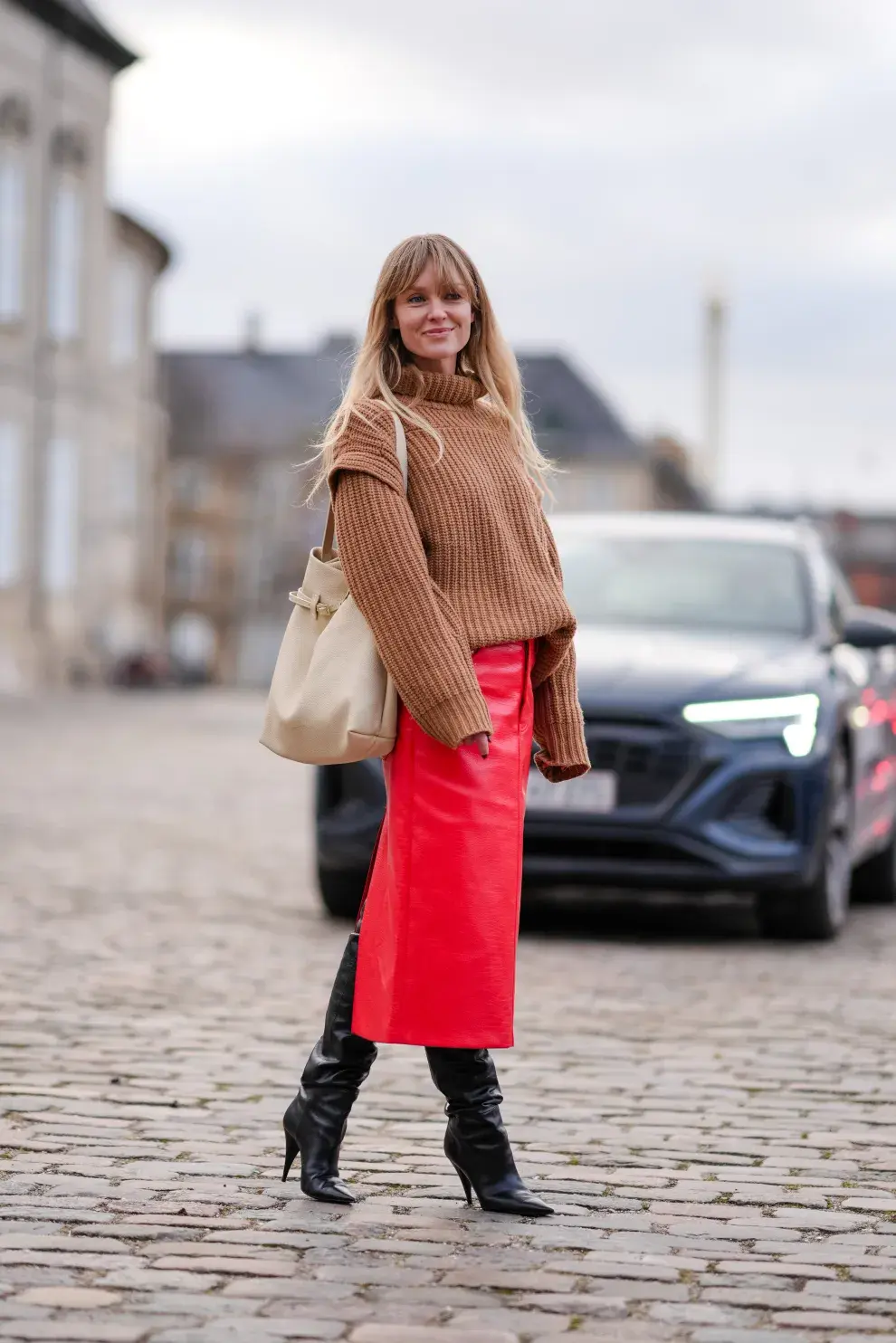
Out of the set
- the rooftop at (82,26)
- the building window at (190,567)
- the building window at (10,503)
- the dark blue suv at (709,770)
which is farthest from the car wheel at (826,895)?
the building window at (190,567)

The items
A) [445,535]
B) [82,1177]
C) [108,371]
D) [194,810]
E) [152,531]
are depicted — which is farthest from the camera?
[152,531]

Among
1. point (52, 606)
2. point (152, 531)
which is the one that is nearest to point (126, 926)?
point (52, 606)

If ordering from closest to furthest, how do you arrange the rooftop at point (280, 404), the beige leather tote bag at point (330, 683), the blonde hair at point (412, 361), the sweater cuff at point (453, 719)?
1. the sweater cuff at point (453, 719)
2. the beige leather tote bag at point (330, 683)
3. the blonde hair at point (412, 361)
4. the rooftop at point (280, 404)

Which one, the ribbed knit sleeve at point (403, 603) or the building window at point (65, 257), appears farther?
the building window at point (65, 257)

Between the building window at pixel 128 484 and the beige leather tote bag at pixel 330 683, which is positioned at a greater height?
the building window at pixel 128 484

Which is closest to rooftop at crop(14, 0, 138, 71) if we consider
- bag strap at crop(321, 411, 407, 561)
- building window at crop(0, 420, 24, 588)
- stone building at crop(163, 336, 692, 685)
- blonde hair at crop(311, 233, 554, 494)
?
building window at crop(0, 420, 24, 588)

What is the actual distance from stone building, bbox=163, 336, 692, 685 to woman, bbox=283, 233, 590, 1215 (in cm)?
7388

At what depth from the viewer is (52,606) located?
37.7 metres

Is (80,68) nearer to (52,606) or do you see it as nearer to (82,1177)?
(52,606)

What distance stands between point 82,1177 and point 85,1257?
636mm

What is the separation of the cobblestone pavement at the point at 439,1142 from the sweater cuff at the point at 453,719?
2.83 feet

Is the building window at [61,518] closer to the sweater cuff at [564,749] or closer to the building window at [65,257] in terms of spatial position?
the building window at [65,257]

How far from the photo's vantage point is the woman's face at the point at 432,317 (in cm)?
421

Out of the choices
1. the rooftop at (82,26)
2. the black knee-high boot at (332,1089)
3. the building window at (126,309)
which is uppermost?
the rooftop at (82,26)
